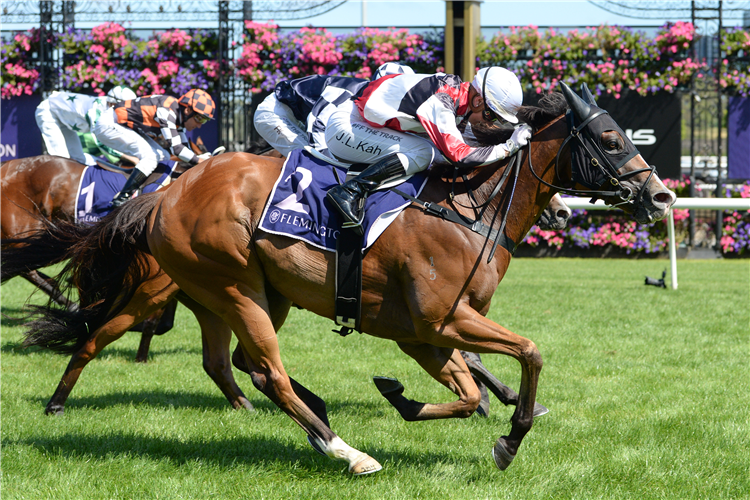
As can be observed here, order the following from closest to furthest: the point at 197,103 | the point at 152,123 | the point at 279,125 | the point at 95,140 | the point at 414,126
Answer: the point at 414,126 < the point at 279,125 < the point at 197,103 < the point at 152,123 < the point at 95,140

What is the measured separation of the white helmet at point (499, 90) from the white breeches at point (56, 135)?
6.46m

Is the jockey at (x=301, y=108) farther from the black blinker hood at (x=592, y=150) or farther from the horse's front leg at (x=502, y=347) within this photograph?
the horse's front leg at (x=502, y=347)

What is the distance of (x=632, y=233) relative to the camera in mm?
14656

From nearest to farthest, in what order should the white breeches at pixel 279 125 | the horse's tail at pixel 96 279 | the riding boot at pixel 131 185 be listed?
1. the horse's tail at pixel 96 279
2. the white breeches at pixel 279 125
3. the riding boot at pixel 131 185

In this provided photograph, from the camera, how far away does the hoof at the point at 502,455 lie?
11.2ft

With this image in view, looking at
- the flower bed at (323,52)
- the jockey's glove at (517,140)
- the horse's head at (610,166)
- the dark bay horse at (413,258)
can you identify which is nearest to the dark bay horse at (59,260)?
the dark bay horse at (413,258)

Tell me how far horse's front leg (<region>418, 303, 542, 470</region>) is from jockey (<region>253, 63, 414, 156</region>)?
1.93 m

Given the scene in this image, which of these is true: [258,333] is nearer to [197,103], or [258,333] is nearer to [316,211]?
[316,211]

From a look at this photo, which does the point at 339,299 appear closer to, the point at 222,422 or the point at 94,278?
the point at 222,422

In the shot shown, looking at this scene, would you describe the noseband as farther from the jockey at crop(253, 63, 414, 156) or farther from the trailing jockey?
the trailing jockey

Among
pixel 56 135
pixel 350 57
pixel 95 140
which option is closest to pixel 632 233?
pixel 350 57

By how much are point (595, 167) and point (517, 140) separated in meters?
0.39

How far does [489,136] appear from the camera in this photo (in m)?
3.72

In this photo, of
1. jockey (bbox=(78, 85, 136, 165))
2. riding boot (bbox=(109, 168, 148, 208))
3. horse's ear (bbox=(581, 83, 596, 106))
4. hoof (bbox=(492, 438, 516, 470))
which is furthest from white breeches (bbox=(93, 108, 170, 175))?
hoof (bbox=(492, 438, 516, 470))
